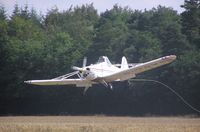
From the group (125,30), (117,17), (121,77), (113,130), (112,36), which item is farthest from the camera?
(117,17)

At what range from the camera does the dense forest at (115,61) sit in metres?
57.4

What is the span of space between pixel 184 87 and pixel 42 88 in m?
14.5

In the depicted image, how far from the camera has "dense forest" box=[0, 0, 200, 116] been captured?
57.4 m

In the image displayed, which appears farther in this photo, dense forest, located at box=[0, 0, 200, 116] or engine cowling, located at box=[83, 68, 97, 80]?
dense forest, located at box=[0, 0, 200, 116]

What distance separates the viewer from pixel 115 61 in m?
63.5

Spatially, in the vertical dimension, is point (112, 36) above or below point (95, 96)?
above

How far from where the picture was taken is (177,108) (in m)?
56.5

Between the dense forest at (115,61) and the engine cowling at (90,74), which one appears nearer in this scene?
the engine cowling at (90,74)

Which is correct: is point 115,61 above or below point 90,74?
above

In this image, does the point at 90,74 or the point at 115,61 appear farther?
the point at 115,61

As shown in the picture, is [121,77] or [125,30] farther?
[125,30]

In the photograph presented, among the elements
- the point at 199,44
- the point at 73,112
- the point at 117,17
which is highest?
the point at 117,17

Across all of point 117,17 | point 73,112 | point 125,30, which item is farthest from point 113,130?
point 117,17

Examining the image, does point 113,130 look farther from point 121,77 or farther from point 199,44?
point 199,44
